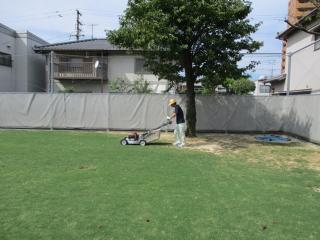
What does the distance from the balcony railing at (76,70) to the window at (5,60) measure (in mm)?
3540

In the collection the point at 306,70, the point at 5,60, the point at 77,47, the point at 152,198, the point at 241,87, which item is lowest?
the point at 152,198

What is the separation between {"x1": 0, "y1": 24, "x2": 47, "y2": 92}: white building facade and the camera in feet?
98.1

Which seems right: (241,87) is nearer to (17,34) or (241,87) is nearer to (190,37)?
(17,34)

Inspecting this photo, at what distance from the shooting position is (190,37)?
48.6ft

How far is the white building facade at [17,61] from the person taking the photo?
98.1 feet

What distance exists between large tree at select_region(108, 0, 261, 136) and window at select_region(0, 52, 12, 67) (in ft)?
57.0

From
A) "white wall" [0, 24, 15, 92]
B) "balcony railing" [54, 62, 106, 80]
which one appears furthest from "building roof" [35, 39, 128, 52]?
"white wall" [0, 24, 15, 92]

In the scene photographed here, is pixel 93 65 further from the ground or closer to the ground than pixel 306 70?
further from the ground

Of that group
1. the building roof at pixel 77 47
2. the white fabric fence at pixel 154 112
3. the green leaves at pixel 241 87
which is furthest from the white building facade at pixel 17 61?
the green leaves at pixel 241 87

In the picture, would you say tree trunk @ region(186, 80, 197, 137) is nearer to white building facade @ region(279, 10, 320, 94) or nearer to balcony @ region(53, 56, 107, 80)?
white building facade @ region(279, 10, 320, 94)

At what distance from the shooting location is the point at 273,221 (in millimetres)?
5539

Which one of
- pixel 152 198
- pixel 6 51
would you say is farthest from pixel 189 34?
pixel 6 51

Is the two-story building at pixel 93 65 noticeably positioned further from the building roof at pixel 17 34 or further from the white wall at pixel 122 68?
the building roof at pixel 17 34

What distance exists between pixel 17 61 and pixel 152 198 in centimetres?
2773
